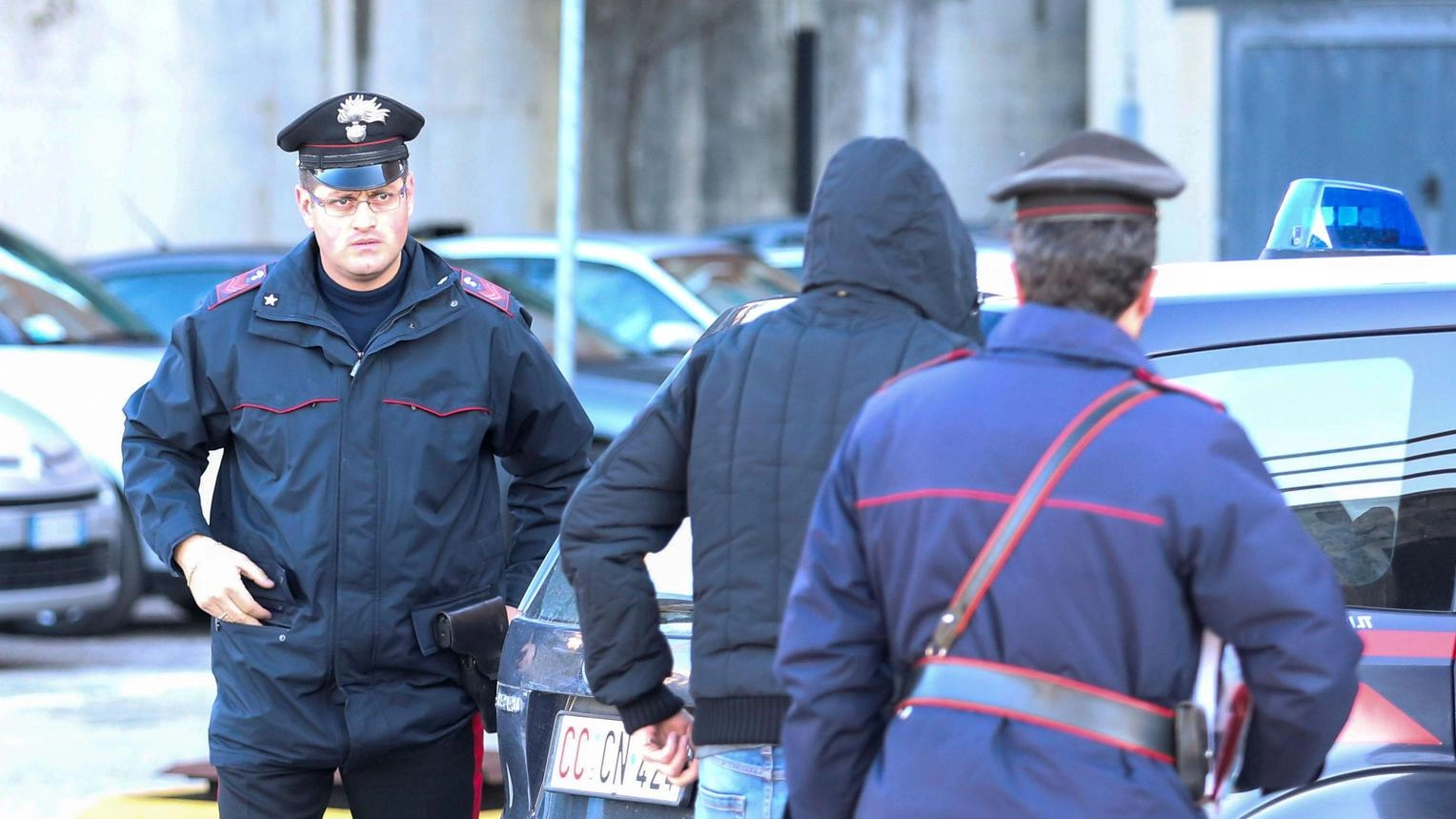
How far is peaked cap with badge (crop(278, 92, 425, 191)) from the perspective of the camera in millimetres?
3721

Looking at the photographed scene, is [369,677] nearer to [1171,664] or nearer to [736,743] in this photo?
[736,743]

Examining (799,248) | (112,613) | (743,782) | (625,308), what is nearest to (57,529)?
(112,613)

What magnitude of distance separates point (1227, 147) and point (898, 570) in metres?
15.8

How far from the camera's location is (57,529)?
783 centimetres

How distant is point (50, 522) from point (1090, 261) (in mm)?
6170

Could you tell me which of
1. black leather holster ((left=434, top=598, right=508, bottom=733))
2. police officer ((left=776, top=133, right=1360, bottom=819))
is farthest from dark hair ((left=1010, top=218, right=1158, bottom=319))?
black leather holster ((left=434, top=598, right=508, bottom=733))

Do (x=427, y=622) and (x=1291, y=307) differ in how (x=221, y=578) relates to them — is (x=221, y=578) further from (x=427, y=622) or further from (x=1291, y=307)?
(x=1291, y=307)

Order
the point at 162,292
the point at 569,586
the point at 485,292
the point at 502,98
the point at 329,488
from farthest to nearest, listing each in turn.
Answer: the point at 502,98
the point at 162,292
the point at 485,292
the point at 329,488
the point at 569,586

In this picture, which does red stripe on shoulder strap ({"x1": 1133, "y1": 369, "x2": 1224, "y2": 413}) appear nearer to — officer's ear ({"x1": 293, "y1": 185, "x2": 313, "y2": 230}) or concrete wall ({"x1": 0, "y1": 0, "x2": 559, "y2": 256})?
officer's ear ({"x1": 293, "y1": 185, "x2": 313, "y2": 230})

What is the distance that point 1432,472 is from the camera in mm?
3139

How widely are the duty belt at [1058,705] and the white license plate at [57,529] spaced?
6.08 meters

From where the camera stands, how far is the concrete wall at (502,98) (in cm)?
1675

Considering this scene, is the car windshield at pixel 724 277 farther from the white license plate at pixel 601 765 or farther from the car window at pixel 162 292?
the white license plate at pixel 601 765

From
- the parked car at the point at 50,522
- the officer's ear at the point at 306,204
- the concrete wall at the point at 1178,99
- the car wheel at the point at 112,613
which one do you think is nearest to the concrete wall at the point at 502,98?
the concrete wall at the point at 1178,99
